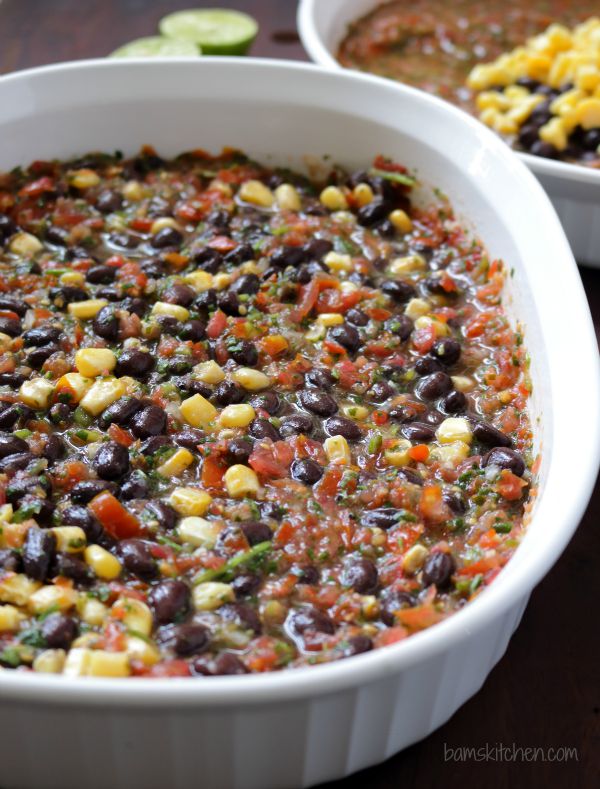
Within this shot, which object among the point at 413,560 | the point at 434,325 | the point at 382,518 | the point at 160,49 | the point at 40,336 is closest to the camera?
the point at 413,560

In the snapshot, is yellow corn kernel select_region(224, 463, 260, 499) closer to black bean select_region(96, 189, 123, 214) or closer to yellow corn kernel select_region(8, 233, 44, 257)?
yellow corn kernel select_region(8, 233, 44, 257)

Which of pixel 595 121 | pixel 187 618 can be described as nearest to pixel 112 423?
pixel 187 618

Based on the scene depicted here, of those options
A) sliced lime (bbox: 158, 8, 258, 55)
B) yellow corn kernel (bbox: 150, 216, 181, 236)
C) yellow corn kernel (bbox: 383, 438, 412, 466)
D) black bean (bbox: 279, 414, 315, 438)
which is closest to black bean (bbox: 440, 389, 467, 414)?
yellow corn kernel (bbox: 383, 438, 412, 466)

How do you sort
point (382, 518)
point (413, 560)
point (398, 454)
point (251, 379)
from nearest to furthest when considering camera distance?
1. point (413, 560)
2. point (382, 518)
3. point (398, 454)
4. point (251, 379)

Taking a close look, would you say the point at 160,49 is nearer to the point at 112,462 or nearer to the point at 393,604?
the point at 112,462

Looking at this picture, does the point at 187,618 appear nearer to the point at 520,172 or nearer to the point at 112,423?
the point at 112,423

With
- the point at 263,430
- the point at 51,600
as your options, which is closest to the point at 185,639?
the point at 51,600
